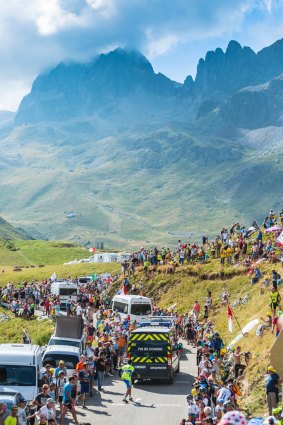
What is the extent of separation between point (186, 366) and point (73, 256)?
10851 cm

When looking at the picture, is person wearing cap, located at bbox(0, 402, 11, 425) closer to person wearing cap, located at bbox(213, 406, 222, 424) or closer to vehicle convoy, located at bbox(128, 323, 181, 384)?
person wearing cap, located at bbox(213, 406, 222, 424)

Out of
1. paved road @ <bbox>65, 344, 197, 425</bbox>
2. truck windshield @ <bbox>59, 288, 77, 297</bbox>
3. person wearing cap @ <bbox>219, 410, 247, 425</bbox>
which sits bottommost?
paved road @ <bbox>65, 344, 197, 425</bbox>

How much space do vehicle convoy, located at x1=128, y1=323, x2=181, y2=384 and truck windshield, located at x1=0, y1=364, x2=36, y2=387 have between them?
7.82 metres

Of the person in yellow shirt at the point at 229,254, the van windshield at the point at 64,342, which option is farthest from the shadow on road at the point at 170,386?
the person in yellow shirt at the point at 229,254

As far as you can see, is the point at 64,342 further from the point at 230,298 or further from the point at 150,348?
the point at 230,298

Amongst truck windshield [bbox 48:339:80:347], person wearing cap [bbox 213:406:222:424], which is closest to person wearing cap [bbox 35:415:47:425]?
person wearing cap [bbox 213:406:222:424]

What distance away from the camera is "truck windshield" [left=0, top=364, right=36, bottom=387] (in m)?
22.7

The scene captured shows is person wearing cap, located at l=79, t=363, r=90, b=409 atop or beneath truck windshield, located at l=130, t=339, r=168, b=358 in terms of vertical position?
beneath

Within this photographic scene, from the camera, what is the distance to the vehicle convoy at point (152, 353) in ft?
97.8

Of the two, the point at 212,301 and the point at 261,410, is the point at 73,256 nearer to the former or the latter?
the point at 212,301

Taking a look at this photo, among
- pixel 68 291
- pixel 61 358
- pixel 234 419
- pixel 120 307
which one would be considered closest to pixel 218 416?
pixel 234 419

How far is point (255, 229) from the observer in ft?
197

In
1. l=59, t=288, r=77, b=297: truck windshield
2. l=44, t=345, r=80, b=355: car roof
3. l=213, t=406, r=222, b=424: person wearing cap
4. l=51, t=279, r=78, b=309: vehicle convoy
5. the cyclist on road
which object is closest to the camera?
l=213, t=406, r=222, b=424: person wearing cap

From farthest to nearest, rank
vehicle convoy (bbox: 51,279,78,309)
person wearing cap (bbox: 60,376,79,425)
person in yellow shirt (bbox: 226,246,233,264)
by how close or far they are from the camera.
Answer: vehicle convoy (bbox: 51,279,78,309) → person in yellow shirt (bbox: 226,246,233,264) → person wearing cap (bbox: 60,376,79,425)
